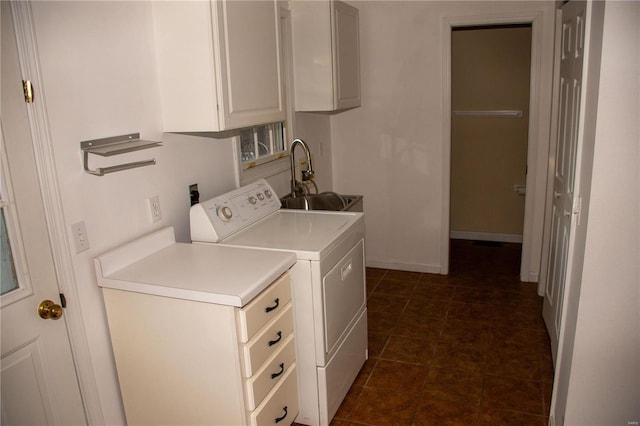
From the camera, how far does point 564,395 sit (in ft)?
6.75

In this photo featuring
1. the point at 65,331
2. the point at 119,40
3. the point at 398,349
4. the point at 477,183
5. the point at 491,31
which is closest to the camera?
the point at 65,331

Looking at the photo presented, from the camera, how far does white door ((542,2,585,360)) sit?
260cm

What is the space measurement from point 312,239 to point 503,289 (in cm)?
219

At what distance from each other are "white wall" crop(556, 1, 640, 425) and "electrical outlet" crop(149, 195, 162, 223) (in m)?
1.73

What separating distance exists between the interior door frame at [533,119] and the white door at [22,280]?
2993mm

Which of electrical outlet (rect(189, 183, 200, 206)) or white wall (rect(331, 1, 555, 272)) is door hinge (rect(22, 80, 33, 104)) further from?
white wall (rect(331, 1, 555, 272))

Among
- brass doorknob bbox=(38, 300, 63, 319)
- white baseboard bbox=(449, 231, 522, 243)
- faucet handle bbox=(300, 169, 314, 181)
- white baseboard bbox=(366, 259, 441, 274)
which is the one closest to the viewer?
brass doorknob bbox=(38, 300, 63, 319)

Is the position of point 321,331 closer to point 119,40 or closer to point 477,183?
point 119,40

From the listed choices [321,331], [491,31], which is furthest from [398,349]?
[491,31]

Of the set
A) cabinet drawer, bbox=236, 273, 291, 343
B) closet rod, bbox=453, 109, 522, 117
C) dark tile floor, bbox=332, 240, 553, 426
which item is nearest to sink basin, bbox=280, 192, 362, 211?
dark tile floor, bbox=332, 240, 553, 426

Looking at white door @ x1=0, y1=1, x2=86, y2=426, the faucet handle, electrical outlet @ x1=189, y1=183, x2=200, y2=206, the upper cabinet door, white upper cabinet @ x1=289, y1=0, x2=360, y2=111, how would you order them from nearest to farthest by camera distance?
white door @ x1=0, y1=1, x2=86, y2=426, electrical outlet @ x1=189, y1=183, x2=200, y2=206, the faucet handle, white upper cabinet @ x1=289, y1=0, x2=360, y2=111, the upper cabinet door

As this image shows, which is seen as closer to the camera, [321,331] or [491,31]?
[321,331]

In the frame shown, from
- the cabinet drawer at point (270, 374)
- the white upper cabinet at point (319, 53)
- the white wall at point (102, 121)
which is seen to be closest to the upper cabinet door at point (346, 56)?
the white upper cabinet at point (319, 53)

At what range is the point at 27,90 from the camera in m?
1.69
